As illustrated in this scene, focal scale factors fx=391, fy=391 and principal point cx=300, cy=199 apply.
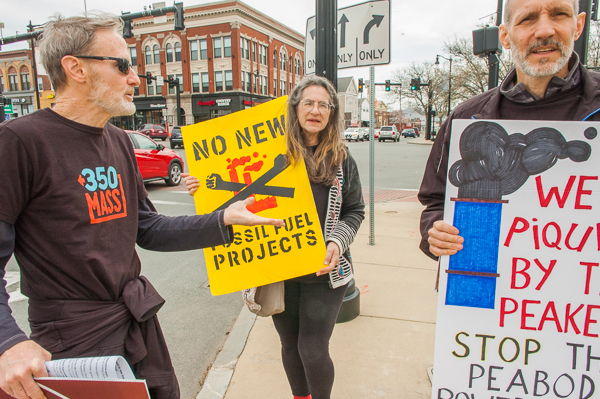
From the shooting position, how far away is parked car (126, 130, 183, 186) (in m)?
10.3

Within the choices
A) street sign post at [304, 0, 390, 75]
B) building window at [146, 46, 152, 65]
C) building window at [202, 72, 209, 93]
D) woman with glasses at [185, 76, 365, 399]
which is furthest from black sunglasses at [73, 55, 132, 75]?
building window at [146, 46, 152, 65]

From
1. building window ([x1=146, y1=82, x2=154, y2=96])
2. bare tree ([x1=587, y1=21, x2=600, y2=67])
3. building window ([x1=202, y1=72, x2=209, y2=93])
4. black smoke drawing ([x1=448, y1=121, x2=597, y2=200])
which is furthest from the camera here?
building window ([x1=146, y1=82, x2=154, y2=96])

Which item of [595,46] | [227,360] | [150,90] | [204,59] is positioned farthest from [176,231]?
[150,90]

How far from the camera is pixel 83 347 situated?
143cm

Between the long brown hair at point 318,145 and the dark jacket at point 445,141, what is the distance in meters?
0.54

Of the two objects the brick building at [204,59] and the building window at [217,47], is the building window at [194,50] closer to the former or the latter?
the brick building at [204,59]

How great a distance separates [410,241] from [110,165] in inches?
195

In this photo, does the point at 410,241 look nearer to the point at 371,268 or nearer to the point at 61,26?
the point at 371,268

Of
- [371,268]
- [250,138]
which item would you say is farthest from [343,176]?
[371,268]

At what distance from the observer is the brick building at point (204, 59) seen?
1646 inches

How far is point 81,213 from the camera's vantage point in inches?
56.1

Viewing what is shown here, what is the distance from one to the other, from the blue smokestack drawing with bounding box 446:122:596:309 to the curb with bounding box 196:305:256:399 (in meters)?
1.81

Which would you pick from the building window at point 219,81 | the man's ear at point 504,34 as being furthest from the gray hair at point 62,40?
the building window at point 219,81

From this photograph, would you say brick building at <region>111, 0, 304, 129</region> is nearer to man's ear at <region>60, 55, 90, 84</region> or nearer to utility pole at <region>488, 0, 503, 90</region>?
utility pole at <region>488, 0, 503, 90</region>
